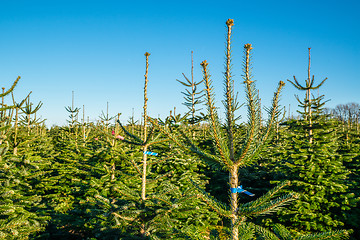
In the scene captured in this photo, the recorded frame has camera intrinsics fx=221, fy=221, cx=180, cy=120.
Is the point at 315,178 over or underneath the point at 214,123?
underneath

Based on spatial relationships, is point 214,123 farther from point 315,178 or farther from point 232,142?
point 315,178

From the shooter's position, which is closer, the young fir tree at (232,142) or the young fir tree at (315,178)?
the young fir tree at (232,142)

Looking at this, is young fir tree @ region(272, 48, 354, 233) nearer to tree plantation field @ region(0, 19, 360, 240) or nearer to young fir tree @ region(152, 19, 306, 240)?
tree plantation field @ region(0, 19, 360, 240)

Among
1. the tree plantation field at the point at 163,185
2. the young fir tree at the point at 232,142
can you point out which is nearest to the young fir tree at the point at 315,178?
the tree plantation field at the point at 163,185

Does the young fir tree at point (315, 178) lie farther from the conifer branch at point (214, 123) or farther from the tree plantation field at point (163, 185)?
the conifer branch at point (214, 123)

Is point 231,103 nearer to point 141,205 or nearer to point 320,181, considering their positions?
point 141,205

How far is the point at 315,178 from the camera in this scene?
7.66 m

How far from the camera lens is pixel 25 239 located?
512cm

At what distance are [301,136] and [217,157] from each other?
772 centimetres

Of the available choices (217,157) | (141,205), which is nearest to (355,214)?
(141,205)

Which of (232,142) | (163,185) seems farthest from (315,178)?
(232,142)

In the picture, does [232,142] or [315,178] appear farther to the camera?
[315,178]

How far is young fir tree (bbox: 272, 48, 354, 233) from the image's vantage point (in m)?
7.37

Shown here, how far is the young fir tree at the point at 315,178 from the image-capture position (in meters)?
7.37
